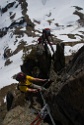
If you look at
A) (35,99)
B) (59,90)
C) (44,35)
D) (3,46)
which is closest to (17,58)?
(3,46)

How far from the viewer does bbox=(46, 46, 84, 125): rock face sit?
2078 cm

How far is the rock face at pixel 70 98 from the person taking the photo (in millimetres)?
20781

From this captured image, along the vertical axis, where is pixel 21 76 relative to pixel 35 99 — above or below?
above

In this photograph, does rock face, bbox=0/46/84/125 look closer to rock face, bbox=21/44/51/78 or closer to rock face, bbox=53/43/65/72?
rock face, bbox=21/44/51/78

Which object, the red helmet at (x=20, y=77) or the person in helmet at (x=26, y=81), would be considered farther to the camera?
the person in helmet at (x=26, y=81)

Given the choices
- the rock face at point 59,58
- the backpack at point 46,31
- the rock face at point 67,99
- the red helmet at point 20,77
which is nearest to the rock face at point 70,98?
the rock face at point 67,99

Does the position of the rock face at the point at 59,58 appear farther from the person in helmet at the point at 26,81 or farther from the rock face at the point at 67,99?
the person in helmet at the point at 26,81

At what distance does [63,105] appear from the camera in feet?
78.8

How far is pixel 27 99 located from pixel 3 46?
393 feet

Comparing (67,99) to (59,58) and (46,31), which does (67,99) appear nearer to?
(59,58)

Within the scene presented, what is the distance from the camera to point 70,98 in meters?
22.1

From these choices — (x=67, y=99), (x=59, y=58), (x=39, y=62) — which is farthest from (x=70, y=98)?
(x=39, y=62)

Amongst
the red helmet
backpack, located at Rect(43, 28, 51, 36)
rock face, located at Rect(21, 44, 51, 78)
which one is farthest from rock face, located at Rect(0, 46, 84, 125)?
backpack, located at Rect(43, 28, 51, 36)

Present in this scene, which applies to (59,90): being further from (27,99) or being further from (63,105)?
(27,99)
